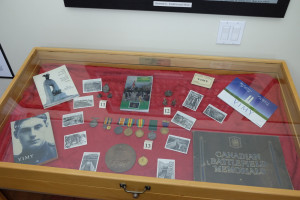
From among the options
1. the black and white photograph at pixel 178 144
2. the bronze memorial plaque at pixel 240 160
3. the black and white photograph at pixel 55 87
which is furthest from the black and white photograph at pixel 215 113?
the black and white photograph at pixel 55 87

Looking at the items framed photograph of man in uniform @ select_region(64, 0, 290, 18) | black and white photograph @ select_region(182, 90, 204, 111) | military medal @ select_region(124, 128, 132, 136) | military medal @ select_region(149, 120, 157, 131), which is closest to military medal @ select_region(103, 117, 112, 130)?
military medal @ select_region(124, 128, 132, 136)

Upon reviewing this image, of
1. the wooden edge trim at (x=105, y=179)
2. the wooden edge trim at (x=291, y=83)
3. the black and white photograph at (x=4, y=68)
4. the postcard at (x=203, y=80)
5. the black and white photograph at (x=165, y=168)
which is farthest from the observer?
the black and white photograph at (x=4, y=68)

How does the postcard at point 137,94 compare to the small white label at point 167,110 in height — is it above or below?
above

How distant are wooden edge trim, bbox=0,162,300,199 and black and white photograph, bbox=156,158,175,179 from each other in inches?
2.2

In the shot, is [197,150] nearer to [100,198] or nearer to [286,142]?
[286,142]

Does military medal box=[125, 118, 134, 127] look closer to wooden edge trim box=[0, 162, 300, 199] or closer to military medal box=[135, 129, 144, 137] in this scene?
military medal box=[135, 129, 144, 137]

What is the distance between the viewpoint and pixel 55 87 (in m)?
1.66

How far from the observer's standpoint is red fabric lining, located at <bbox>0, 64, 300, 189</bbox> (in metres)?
1.29

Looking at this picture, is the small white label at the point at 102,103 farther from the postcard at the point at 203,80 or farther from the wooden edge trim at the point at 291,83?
the wooden edge trim at the point at 291,83

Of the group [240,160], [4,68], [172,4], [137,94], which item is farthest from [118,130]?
[4,68]

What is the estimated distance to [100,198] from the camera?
135cm

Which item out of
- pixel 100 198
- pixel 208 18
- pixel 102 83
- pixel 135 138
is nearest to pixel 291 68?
pixel 208 18

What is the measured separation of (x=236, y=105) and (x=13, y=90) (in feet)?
4.52

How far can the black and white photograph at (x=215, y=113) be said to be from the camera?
1472 mm
